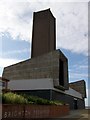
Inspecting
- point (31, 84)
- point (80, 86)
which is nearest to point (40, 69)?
point (31, 84)

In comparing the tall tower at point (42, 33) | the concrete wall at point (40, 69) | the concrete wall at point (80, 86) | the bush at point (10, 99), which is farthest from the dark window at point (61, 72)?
the tall tower at point (42, 33)

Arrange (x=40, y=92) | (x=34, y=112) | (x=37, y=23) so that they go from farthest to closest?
(x=37, y=23) < (x=40, y=92) < (x=34, y=112)

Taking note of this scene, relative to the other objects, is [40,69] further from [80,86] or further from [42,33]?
[42,33]

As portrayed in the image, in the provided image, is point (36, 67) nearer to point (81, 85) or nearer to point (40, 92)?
point (40, 92)

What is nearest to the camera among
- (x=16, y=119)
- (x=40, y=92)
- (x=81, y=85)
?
(x=16, y=119)

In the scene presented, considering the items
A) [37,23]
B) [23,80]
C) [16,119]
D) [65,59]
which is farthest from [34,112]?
[37,23]

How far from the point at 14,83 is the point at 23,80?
204 cm

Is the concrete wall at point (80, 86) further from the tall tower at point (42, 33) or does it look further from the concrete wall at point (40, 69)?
the concrete wall at point (40, 69)

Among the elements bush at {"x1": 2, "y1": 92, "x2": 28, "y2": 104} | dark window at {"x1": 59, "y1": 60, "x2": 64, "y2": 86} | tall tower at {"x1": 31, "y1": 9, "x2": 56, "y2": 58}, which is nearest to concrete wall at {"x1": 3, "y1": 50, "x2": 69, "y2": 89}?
dark window at {"x1": 59, "y1": 60, "x2": 64, "y2": 86}

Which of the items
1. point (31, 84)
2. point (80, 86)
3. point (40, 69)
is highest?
point (40, 69)

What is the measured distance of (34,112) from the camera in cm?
1777

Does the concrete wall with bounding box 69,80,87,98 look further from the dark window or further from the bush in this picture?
the bush

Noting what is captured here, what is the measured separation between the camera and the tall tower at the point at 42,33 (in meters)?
103

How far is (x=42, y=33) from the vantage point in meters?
104
